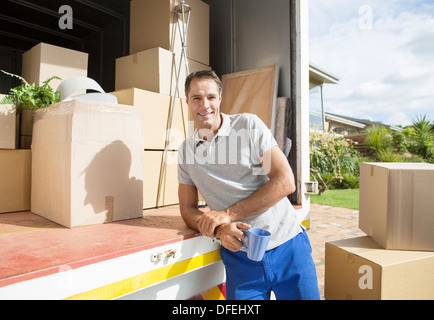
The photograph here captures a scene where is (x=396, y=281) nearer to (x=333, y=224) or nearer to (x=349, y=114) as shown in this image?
(x=333, y=224)

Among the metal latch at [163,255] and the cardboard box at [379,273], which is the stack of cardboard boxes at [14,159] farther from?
the cardboard box at [379,273]

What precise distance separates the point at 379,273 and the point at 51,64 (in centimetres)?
260

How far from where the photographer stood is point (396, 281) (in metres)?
1.30

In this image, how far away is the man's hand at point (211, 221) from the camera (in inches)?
49.4

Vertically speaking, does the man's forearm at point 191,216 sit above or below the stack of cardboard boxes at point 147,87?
below

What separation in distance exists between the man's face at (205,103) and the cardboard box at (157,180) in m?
0.60

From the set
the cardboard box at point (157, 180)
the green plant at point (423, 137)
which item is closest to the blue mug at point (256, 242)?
the cardboard box at point (157, 180)

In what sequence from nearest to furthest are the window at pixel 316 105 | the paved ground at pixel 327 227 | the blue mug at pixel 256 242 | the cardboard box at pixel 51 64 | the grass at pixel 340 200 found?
1. the blue mug at pixel 256 242
2. the cardboard box at pixel 51 64
3. the paved ground at pixel 327 227
4. the grass at pixel 340 200
5. the window at pixel 316 105

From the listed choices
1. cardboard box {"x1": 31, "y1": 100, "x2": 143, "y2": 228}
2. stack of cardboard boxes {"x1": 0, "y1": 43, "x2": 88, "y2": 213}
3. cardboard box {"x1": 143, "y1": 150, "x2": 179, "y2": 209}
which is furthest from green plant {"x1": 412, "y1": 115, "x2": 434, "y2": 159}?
stack of cardboard boxes {"x1": 0, "y1": 43, "x2": 88, "y2": 213}

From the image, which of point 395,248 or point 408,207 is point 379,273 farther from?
point 408,207

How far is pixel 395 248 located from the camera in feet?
4.72

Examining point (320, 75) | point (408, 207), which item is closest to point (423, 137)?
point (320, 75)
